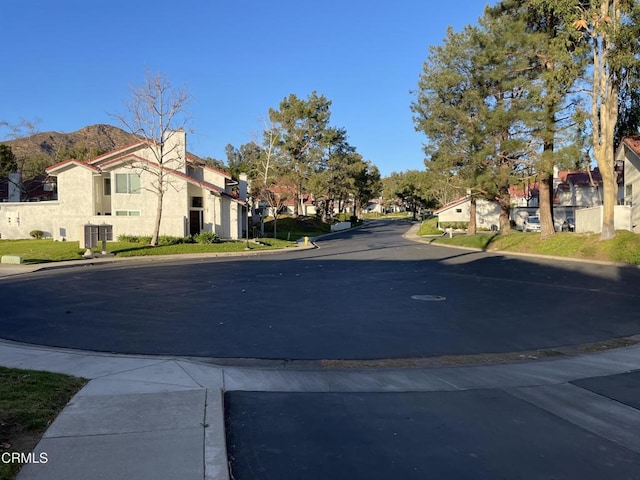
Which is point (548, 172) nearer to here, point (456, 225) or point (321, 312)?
point (321, 312)

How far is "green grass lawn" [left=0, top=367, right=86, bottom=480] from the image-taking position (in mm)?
4371

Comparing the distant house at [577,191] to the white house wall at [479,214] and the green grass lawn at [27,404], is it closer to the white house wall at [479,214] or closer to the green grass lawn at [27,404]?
the white house wall at [479,214]

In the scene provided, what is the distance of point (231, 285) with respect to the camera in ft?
55.1

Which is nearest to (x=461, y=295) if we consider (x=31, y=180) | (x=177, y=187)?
(x=177, y=187)

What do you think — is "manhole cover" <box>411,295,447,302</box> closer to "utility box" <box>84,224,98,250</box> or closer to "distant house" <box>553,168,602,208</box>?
"utility box" <box>84,224,98,250</box>

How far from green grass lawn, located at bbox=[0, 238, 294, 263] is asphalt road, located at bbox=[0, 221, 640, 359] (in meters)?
8.45

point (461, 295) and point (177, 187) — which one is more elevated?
point (177, 187)

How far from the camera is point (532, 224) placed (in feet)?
172

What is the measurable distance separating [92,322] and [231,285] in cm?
644

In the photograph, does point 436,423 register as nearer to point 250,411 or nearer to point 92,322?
point 250,411

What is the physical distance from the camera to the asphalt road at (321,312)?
29.0 ft

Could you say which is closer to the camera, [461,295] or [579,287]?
[461,295]

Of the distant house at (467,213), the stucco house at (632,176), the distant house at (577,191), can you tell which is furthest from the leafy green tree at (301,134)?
the stucco house at (632,176)

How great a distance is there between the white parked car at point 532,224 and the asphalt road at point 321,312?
32810mm
